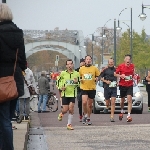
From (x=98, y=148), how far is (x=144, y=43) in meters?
80.2

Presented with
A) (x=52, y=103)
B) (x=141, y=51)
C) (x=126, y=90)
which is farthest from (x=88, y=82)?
(x=141, y=51)

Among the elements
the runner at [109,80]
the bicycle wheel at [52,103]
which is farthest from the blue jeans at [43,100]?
the runner at [109,80]

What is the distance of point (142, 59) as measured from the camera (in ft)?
297

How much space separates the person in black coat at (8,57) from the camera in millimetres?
8602

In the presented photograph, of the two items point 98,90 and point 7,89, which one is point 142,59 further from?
point 7,89

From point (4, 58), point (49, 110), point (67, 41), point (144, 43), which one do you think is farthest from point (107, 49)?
point (4, 58)

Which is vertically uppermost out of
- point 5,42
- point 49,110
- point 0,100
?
point 5,42

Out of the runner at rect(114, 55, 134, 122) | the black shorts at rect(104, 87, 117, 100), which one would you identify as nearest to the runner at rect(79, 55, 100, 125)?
the runner at rect(114, 55, 134, 122)

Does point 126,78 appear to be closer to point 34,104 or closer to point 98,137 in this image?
point 98,137

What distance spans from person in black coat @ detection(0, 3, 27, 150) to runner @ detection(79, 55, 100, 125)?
11598 millimetres

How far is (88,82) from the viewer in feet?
67.4

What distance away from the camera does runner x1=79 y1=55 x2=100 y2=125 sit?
20.4 metres

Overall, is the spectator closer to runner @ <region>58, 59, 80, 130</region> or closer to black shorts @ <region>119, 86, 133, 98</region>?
black shorts @ <region>119, 86, 133, 98</region>

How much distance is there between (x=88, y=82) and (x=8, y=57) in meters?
11.9
